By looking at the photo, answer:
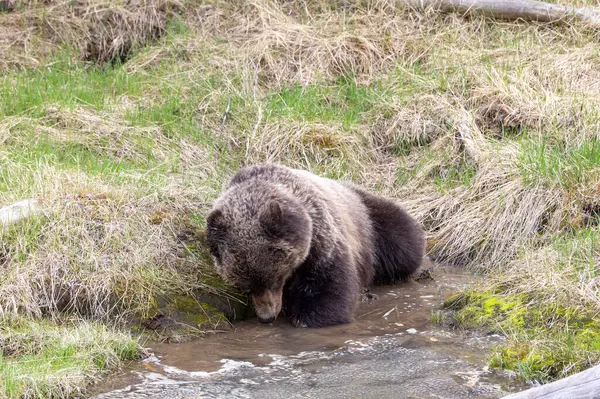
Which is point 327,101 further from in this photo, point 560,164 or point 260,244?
point 260,244

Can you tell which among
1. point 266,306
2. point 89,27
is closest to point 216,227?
point 266,306

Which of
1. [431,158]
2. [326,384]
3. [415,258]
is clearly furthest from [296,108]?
[326,384]

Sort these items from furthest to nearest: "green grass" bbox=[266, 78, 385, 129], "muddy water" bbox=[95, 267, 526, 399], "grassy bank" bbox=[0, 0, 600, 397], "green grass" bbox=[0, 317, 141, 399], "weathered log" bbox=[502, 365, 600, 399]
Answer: "green grass" bbox=[266, 78, 385, 129] → "grassy bank" bbox=[0, 0, 600, 397] → "muddy water" bbox=[95, 267, 526, 399] → "green grass" bbox=[0, 317, 141, 399] → "weathered log" bbox=[502, 365, 600, 399]

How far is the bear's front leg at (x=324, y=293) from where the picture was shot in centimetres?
668

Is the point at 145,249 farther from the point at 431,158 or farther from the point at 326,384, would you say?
the point at 431,158

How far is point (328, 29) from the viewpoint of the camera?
427 inches

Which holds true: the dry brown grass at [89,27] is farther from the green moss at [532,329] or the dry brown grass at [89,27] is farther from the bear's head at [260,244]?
the green moss at [532,329]

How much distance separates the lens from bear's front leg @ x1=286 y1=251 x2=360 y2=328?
668 cm

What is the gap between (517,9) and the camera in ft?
36.1

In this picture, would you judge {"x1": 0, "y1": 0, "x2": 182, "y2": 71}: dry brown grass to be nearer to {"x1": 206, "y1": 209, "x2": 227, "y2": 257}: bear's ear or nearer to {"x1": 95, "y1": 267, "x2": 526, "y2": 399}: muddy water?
{"x1": 206, "y1": 209, "x2": 227, "y2": 257}: bear's ear

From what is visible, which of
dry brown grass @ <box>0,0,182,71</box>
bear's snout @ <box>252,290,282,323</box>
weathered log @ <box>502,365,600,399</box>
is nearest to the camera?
weathered log @ <box>502,365,600,399</box>

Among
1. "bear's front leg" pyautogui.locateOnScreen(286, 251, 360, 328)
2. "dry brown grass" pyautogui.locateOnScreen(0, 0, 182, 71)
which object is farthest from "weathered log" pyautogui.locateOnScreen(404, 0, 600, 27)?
"bear's front leg" pyautogui.locateOnScreen(286, 251, 360, 328)

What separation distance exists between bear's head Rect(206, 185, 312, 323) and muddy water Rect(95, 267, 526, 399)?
1.12 feet

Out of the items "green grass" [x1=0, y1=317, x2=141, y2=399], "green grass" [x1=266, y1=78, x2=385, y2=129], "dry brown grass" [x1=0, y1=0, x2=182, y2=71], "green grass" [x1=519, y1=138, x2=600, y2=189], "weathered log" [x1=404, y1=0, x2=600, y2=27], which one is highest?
"weathered log" [x1=404, y1=0, x2=600, y2=27]
